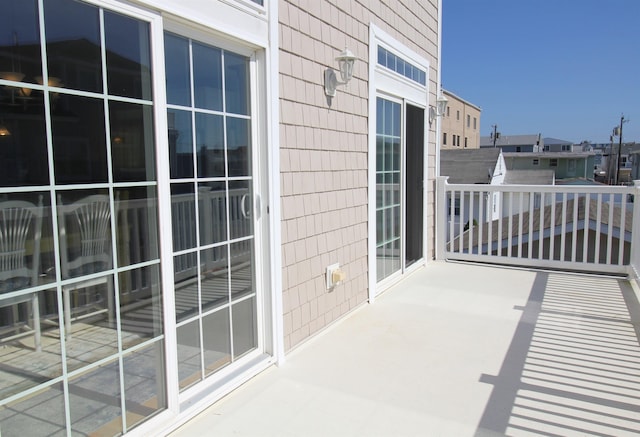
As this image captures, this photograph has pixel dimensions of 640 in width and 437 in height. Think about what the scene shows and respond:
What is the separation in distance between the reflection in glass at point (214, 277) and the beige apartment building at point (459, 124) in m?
31.5

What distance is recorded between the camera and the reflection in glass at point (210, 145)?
2215 mm

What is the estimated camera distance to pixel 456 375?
2.66m

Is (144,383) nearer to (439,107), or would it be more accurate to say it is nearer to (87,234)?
(87,234)

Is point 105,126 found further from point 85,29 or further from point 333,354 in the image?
point 333,354

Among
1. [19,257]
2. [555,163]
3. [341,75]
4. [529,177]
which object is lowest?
[529,177]

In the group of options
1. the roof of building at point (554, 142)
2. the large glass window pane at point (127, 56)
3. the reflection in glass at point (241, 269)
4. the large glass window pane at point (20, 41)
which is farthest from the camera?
the roof of building at point (554, 142)

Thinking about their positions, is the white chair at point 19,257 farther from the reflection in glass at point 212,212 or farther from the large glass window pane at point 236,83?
the large glass window pane at point 236,83

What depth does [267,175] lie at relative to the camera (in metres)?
2.63

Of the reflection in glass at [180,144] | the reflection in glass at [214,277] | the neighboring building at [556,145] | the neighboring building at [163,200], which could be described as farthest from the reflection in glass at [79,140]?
the neighboring building at [556,145]

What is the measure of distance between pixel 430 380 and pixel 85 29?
245 cm

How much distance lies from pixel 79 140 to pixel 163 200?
43 cm

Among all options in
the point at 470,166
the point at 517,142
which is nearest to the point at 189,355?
the point at 470,166

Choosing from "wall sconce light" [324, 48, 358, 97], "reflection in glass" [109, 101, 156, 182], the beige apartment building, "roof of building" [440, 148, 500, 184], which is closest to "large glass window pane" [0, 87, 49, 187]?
"reflection in glass" [109, 101, 156, 182]

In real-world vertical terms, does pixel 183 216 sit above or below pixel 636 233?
above
